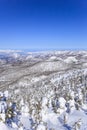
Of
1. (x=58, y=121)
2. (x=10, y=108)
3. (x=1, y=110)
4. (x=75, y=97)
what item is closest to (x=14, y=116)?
(x=10, y=108)

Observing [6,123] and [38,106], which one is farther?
[38,106]

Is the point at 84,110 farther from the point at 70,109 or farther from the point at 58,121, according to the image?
the point at 58,121

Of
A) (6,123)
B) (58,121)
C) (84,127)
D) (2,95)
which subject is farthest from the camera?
(2,95)

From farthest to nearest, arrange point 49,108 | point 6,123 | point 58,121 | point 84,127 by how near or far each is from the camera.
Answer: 1. point 49,108
2. point 58,121
3. point 6,123
4. point 84,127

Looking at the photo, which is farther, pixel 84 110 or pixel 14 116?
pixel 84 110

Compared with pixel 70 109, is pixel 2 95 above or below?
above

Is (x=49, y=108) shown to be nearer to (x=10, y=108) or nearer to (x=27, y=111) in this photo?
(x=27, y=111)

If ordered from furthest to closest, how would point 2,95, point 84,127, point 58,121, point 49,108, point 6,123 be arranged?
point 49,108
point 2,95
point 58,121
point 6,123
point 84,127


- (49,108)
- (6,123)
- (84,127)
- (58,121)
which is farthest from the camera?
(49,108)

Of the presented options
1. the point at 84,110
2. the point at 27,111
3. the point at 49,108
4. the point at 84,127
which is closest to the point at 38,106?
the point at 27,111
